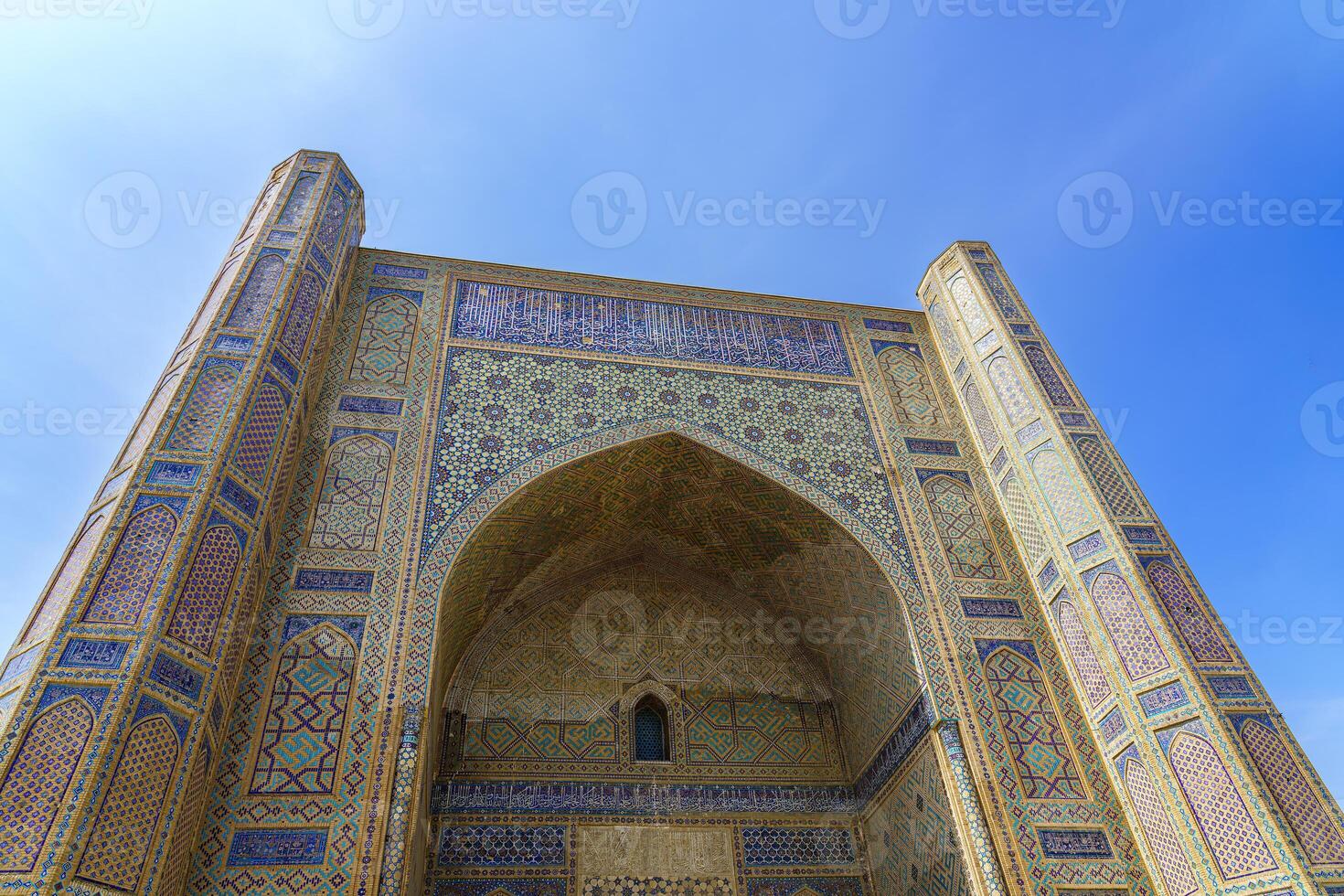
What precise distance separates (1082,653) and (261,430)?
545cm

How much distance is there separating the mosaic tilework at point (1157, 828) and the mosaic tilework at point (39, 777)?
5.52 m

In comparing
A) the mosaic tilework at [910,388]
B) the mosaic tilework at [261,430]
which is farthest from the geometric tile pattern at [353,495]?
the mosaic tilework at [910,388]

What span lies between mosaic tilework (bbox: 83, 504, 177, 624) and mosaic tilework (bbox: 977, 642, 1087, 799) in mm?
5157

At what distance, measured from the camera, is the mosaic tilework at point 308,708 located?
16.6ft

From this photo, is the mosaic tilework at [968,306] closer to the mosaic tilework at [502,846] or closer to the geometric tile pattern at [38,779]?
the mosaic tilework at [502,846]

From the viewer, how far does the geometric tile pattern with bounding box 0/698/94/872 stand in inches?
147

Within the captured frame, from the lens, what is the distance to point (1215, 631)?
18.2ft

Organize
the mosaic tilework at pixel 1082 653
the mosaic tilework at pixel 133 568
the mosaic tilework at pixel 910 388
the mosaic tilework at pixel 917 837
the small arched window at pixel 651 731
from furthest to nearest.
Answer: the mosaic tilework at pixel 910 388 < the small arched window at pixel 651 731 < the mosaic tilework at pixel 917 837 < the mosaic tilework at pixel 1082 653 < the mosaic tilework at pixel 133 568

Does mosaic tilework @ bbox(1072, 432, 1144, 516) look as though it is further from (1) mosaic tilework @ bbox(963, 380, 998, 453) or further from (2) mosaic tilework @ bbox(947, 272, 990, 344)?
(2) mosaic tilework @ bbox(947, 272, 990, 344)

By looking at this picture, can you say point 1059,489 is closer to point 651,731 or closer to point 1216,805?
point 1216,805

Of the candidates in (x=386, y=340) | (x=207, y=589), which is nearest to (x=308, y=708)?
(x=207, y=589)

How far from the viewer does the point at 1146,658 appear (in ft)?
18.0

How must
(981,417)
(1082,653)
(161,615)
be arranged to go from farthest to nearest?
(981,417)
(1082,653)
(161,615)

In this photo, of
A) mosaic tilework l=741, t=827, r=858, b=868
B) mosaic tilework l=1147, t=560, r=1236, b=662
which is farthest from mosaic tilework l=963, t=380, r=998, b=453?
mosaic tilework l=741, t=827, r=858, b=868
